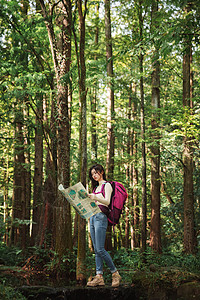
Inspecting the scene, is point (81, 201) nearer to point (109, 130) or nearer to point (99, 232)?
point (99, 232)

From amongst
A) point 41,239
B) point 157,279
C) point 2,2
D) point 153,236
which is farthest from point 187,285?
point 2,2

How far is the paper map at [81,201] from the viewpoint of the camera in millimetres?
4528

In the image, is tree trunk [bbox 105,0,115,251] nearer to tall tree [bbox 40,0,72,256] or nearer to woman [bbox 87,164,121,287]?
tall tree [bbox 40,0,72,256]

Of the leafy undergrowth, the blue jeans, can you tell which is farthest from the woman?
Answer: the leafy undergrowth

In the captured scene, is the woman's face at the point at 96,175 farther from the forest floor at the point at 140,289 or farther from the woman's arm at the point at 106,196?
the forest floor at the point at 140,289

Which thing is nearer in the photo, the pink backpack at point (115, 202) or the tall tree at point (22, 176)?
the pink backpack at point (115, 202)

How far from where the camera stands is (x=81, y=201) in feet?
15.1

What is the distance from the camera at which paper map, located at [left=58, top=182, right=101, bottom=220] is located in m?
4.53

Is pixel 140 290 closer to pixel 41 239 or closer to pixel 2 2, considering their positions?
pixel 41 239

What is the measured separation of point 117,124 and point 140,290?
7.90 m

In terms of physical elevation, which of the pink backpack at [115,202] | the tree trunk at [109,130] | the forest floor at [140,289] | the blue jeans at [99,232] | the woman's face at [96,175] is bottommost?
the forest floor at [140,289]

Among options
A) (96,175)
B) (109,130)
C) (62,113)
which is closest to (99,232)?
(96,175)

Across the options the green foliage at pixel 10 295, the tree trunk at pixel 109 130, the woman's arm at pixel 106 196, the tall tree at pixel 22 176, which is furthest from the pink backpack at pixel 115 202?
the tall tree at pixel 22 176

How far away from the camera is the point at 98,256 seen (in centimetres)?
510
